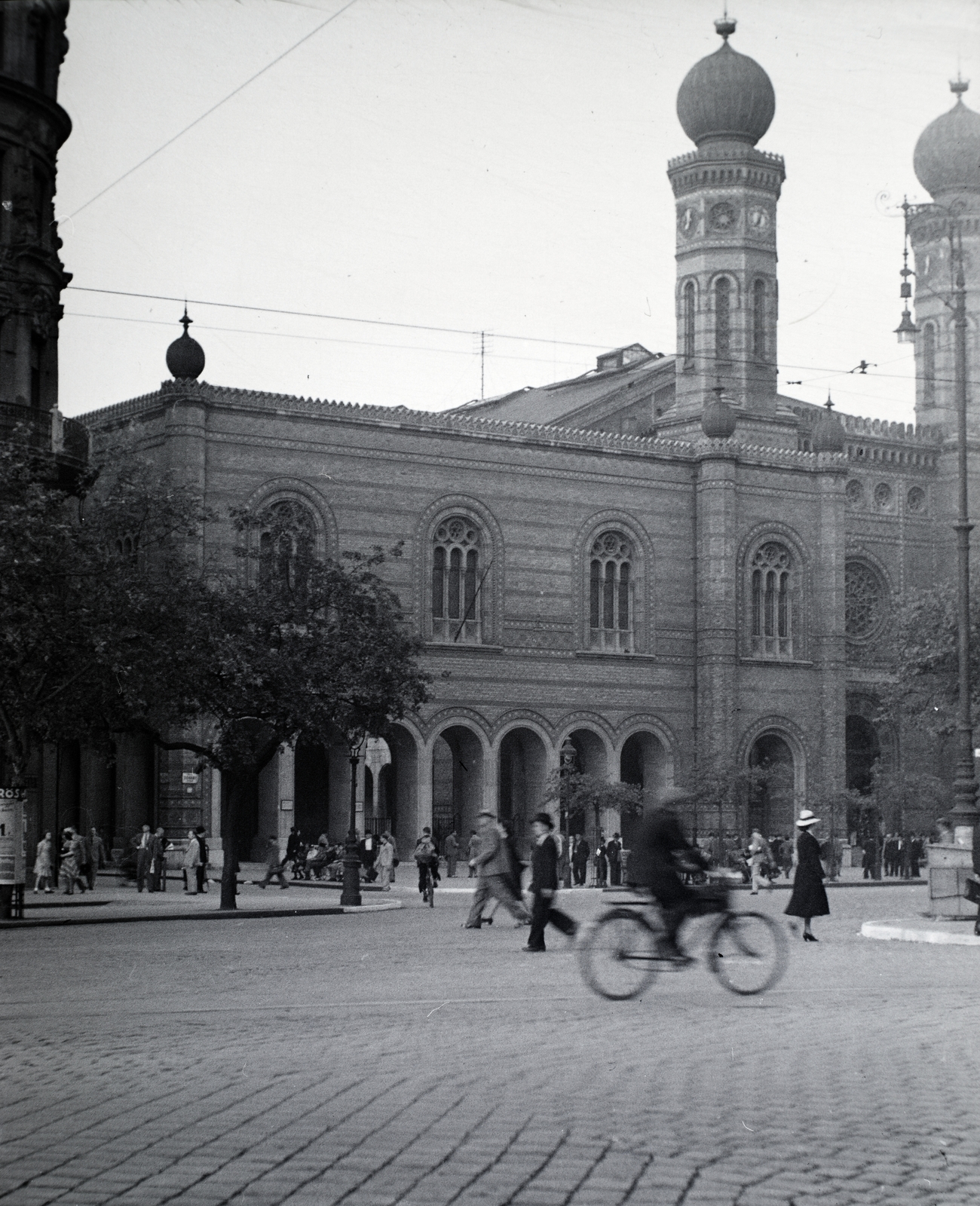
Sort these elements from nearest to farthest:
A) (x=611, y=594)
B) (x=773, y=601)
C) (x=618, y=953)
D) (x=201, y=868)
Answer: (x=618, y=953) < (x=201, y=868) < (x=611, y=594) < (x=773, y=601)

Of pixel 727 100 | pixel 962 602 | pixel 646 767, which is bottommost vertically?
pixel 646 767

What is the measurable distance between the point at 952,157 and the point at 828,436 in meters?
11.9

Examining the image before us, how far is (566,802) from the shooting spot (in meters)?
50.0

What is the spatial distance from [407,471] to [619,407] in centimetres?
1756

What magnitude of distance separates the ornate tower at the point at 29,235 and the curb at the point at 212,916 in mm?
7068

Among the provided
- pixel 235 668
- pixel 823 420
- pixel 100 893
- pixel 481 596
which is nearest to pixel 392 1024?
pixel 235 668

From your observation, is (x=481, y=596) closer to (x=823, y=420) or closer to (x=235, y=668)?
(x=823, y=420)

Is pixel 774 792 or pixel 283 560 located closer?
pixel 283 560

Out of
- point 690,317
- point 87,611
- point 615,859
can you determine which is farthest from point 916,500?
point 87,611

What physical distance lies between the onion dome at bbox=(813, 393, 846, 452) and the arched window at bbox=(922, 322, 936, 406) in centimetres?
933

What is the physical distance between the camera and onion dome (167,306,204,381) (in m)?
47.5

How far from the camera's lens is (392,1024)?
1224cm

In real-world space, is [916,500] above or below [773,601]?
above

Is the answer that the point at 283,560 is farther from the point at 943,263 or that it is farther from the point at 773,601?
the point at 943,263
